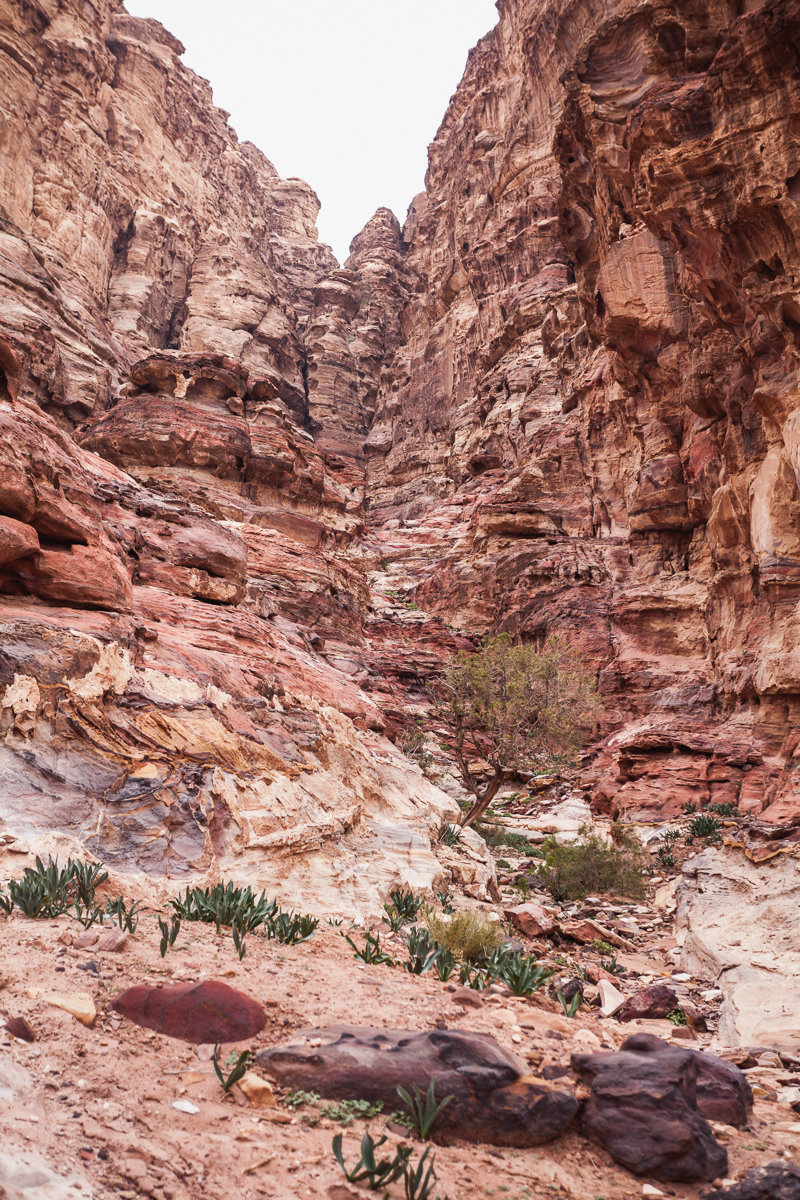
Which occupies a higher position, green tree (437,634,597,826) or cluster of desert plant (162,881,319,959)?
green tree (437,634,597,826)

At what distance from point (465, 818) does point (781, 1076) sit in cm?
1098

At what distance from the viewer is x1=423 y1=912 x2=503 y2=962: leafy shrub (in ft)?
21.0

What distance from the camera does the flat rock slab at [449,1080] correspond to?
3.19 m

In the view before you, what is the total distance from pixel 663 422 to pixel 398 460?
39.4 meters

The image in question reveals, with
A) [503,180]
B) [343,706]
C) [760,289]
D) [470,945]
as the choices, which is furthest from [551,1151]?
[503,180]

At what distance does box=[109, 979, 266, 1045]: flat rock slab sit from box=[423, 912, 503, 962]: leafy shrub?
116 inches

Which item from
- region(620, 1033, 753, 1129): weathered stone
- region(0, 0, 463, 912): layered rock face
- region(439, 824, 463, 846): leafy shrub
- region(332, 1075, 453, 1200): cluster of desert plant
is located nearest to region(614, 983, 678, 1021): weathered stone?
region(620, 1033, 753, 1129): weathered stone

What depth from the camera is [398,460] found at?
63500mm

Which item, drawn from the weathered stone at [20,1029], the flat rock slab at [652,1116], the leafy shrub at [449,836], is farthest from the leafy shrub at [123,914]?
the leafy shrub at [449,836]

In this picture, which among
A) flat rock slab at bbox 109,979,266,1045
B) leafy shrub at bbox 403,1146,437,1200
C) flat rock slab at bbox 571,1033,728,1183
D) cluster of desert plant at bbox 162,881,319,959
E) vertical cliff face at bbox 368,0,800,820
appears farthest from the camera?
vertical cliff face at bbox 368,0,800,820

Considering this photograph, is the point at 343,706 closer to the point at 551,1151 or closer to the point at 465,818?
the point at 465,818

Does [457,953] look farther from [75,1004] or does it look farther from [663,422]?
[663,422]

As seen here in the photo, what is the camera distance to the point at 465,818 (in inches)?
605

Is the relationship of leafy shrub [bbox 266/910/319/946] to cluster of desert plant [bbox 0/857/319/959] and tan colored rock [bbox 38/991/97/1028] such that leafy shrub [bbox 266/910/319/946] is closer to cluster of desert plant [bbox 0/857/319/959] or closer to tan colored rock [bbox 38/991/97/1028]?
cluster of desert plant [bbox 0/857/319/959]
